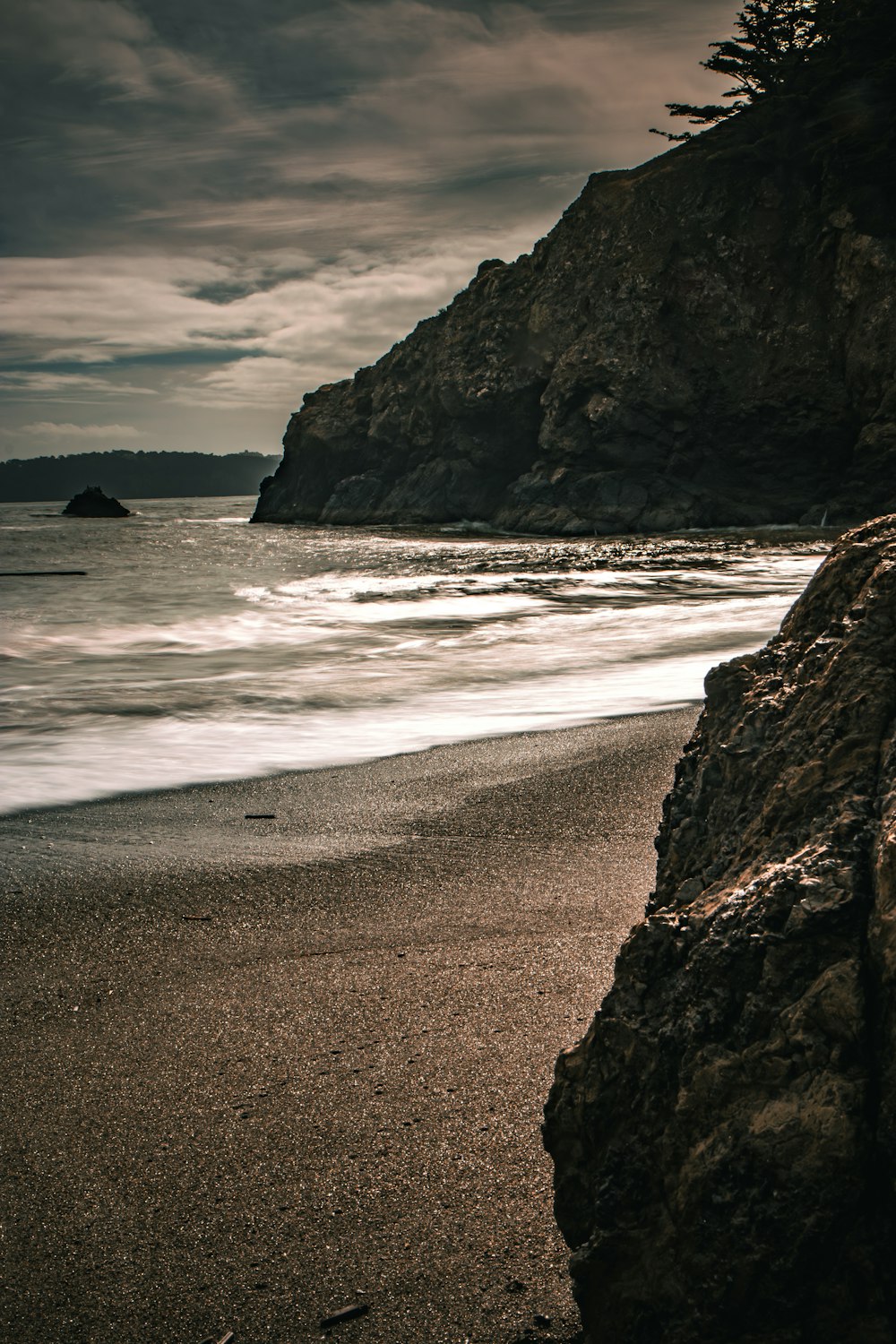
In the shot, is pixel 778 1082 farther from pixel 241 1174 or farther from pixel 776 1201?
pixel 241 1174

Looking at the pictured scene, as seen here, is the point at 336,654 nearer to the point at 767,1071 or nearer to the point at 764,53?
the point at 767,1071

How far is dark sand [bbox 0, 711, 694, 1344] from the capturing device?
4.64ft

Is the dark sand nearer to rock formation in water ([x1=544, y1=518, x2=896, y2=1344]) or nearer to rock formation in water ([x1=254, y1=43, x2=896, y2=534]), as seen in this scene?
rock formation in water ([x1=544, y1=518, x2=896, y2=1344])

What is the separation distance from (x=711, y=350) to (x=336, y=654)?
29.3 metres

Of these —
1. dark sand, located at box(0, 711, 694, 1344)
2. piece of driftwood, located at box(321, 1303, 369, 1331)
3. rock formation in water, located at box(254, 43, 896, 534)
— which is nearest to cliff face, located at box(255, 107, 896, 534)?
rock formation in water, located at box(254, 43, 896, 534)

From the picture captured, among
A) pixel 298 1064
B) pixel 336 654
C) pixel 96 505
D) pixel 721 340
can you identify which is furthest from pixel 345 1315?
pixel 96 505

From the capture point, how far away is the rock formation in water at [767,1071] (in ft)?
3.42

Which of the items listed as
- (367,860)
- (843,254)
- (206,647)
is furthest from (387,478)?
(367,860)

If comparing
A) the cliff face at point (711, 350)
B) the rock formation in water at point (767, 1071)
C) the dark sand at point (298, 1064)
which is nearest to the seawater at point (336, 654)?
the dark sand at point (298, 1064)

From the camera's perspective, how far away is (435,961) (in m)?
2.37

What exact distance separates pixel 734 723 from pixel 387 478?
4724cm

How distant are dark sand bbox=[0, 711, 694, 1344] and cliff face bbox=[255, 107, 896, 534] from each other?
30.4 meters

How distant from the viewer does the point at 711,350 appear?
1357 inches

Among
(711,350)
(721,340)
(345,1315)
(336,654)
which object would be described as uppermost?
(721,340)
